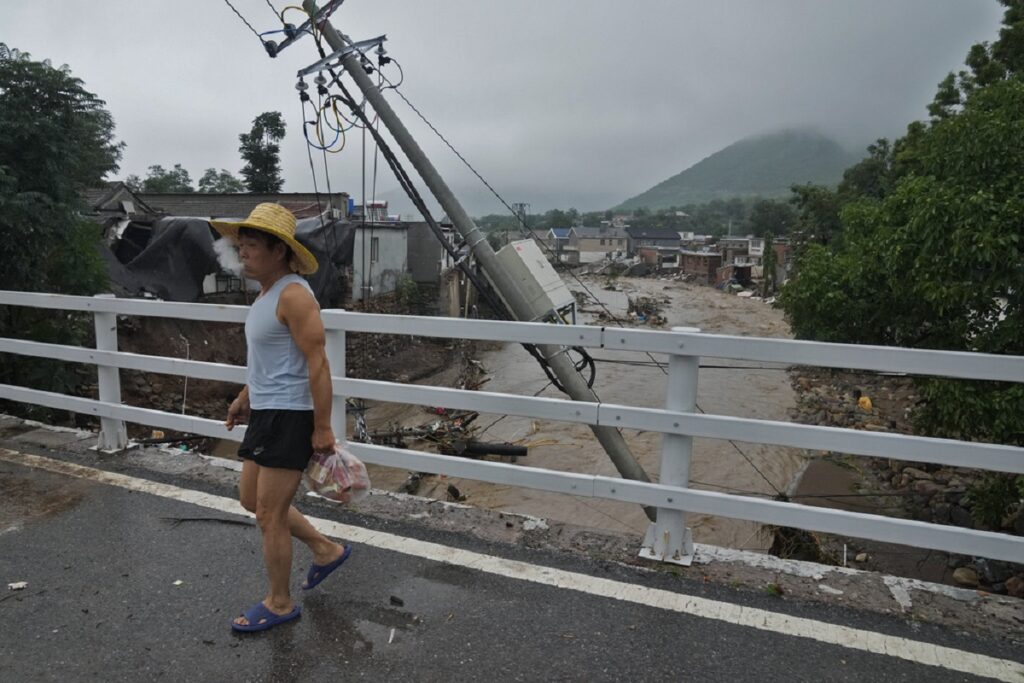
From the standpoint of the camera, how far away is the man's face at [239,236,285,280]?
272 cm

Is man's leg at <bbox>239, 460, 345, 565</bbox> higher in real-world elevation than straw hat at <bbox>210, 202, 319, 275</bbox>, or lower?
lower

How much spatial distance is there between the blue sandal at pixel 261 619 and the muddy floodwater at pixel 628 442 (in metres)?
4.26

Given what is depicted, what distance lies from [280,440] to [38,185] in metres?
7.46

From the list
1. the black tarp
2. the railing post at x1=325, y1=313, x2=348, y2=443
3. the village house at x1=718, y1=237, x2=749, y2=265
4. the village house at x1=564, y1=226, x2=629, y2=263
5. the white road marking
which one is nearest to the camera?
the white road marking

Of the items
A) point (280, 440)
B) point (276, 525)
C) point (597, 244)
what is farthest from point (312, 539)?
point (597, 244)

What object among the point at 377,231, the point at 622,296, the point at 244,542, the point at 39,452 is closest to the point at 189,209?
the point at 377,231

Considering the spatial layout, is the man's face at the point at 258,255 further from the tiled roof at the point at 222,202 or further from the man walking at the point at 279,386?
the tiled roof at the point at 222,202

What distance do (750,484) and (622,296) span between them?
167ft

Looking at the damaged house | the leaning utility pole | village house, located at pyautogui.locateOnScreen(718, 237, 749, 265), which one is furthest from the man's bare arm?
village house, located at pyautogui.locateOnScreen(718, 237, 749, 265)

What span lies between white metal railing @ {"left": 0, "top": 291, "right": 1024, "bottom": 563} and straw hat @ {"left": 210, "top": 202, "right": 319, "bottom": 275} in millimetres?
938

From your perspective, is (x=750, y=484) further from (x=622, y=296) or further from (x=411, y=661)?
(x=622, y=296)

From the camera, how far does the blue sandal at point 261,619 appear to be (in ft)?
9.00

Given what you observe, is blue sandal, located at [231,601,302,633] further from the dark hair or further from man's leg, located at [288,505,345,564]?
the dark hair

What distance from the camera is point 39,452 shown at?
4.86 metres
